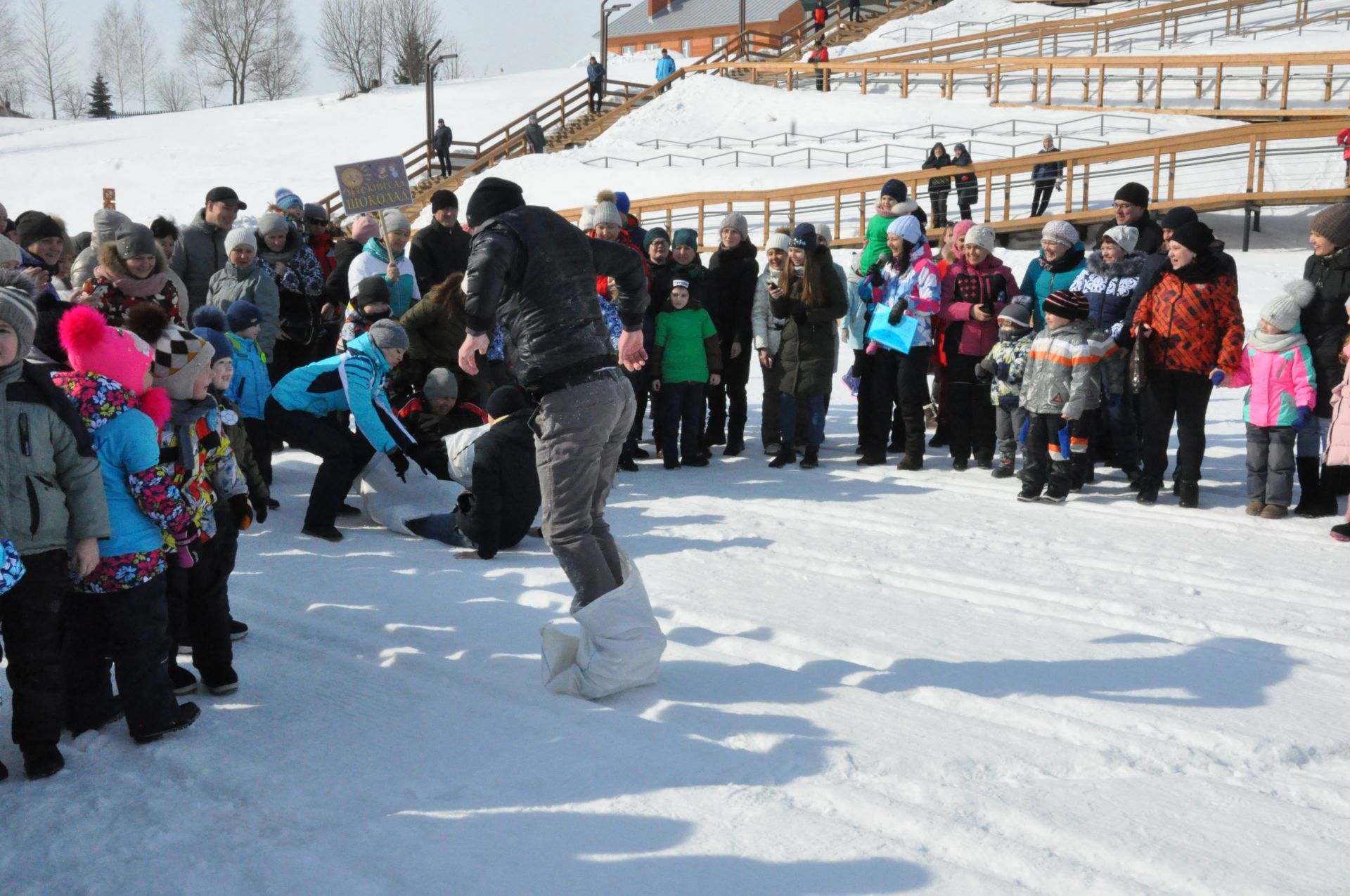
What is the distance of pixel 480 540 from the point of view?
243 inches

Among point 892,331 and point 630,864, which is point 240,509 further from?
point 892,331

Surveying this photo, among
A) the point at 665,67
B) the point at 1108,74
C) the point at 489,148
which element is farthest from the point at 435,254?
the point at 665,67

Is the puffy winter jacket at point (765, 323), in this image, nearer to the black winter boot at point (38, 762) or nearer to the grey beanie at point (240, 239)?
the grey beanie at point (240, 239)

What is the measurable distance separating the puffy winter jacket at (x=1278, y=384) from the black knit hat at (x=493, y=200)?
4.99 metres

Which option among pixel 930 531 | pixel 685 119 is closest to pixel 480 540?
pixel 930 531

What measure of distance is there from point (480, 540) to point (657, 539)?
3.40 feet

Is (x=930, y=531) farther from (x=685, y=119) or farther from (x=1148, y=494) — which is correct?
(x=685, y=119)

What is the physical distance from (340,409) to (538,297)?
3.13m

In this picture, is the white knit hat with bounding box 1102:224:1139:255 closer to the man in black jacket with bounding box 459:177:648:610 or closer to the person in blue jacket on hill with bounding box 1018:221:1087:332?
the person in blue jacket on hill with bounding box 1018:221:1087:332

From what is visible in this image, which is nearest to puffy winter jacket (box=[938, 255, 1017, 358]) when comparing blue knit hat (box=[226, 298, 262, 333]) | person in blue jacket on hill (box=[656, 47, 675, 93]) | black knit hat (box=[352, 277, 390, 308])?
black knit hat (box=[352, 277, 390, 308])

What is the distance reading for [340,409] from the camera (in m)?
6.98

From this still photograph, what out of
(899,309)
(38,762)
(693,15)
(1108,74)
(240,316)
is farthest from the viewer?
(693,15)

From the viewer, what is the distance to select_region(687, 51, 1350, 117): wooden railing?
22.6 metres

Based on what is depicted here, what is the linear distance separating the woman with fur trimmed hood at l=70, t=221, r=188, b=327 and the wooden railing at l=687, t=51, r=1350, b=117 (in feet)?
69.7
